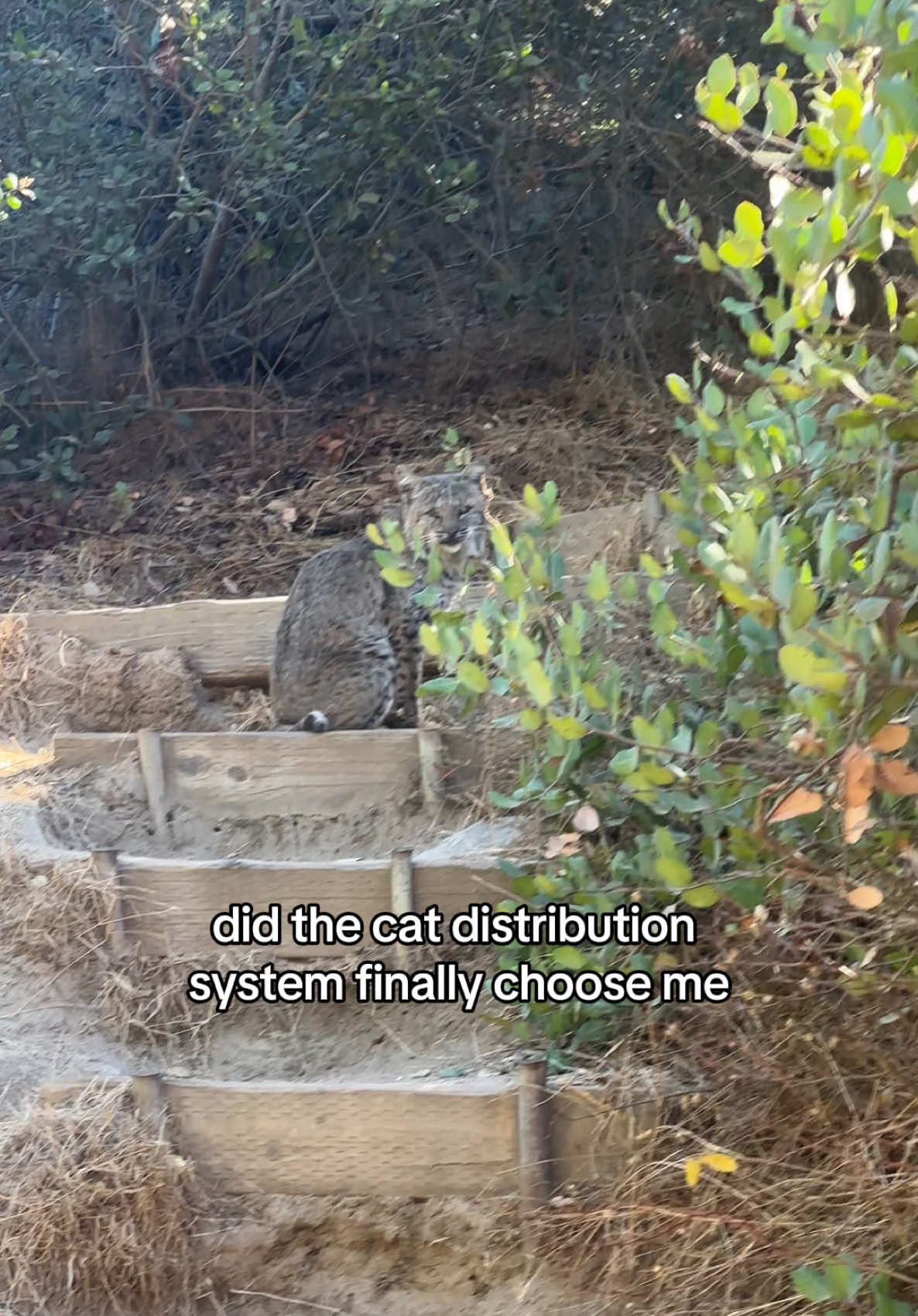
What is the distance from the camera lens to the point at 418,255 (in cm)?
717

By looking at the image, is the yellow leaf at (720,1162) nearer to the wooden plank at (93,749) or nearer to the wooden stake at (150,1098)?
the wooden stake at (150,1098)

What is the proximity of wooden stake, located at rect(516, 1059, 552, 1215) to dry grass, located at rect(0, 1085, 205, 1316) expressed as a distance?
0.79 m

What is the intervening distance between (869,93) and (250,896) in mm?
2610

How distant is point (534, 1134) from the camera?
269 cm

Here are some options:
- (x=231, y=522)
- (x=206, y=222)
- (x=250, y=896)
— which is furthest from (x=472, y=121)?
(x=250, y=896)

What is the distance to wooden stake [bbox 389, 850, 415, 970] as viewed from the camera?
3.29 metres

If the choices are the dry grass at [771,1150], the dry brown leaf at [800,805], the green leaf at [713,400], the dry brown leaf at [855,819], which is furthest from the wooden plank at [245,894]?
the dry brown leaf at [855,819]

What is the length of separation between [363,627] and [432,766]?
0.74 meters

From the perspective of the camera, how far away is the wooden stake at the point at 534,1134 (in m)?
→ 2.68

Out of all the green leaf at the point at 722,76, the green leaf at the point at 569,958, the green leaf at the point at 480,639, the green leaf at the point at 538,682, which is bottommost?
the green leaf at the point at 569,958

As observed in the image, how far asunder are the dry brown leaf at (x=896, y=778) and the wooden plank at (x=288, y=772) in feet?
8.21

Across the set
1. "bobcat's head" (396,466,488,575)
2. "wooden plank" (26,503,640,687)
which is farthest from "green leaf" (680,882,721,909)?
"wooden plank" (26,503,640,687)

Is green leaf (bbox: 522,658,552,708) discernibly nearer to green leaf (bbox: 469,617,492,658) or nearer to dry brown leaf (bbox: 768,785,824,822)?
green leaf (bbox: 469,617,492,658)

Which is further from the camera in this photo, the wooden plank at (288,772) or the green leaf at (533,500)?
the wooden plank at (288,772)
